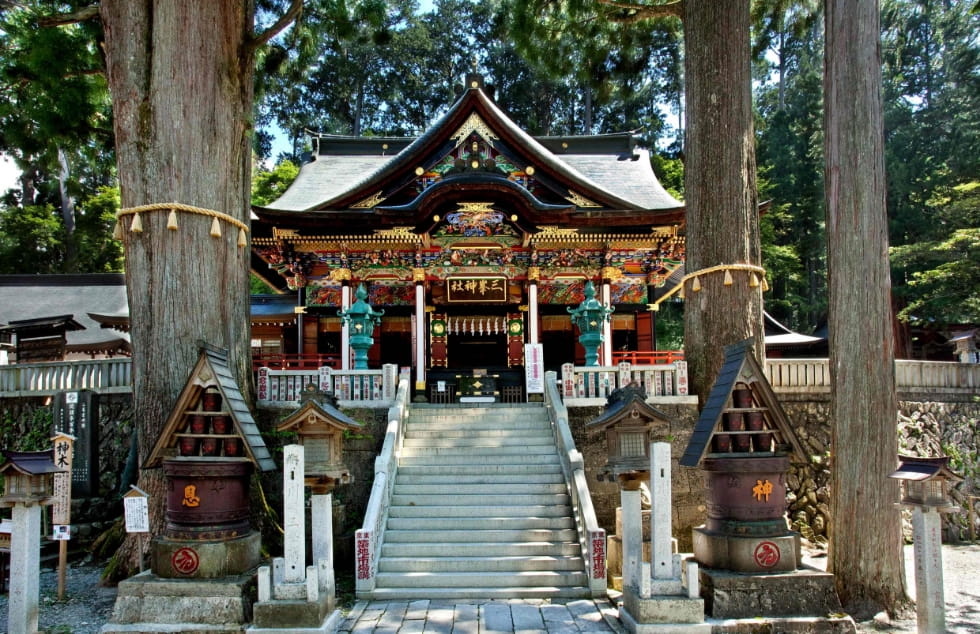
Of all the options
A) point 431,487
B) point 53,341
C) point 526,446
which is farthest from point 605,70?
point 53,341

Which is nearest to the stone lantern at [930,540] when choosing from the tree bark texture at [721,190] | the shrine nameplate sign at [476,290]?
the tree bark texture at [721,190]

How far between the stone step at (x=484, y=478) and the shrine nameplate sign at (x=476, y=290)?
21.3ft

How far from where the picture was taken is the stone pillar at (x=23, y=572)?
5.87 meters

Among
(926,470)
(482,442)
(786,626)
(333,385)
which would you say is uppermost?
(333,385)

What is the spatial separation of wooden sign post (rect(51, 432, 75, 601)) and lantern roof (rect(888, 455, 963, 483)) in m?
8.53

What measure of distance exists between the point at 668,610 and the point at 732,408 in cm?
200

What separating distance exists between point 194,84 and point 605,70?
A: 25.3 ft

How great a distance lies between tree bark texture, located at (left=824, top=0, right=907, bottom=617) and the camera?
711 centimetres

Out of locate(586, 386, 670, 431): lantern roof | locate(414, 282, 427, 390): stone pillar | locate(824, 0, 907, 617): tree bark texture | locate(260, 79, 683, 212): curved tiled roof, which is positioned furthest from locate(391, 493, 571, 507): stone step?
locate(260, 79, 683, 212): curved tiled roof

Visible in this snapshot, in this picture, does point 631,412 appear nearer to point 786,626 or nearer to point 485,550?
point 786,626

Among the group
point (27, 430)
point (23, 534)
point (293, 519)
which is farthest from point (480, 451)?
point (27, 430)

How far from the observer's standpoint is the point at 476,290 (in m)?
15.4

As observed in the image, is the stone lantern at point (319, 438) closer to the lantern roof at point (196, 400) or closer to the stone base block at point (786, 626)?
the lantern roof at point (196, 400)

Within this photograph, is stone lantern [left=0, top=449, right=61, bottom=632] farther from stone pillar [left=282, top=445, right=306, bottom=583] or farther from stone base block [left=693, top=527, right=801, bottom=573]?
stone base block [left=693, top=527, right=801, bottom=573]
